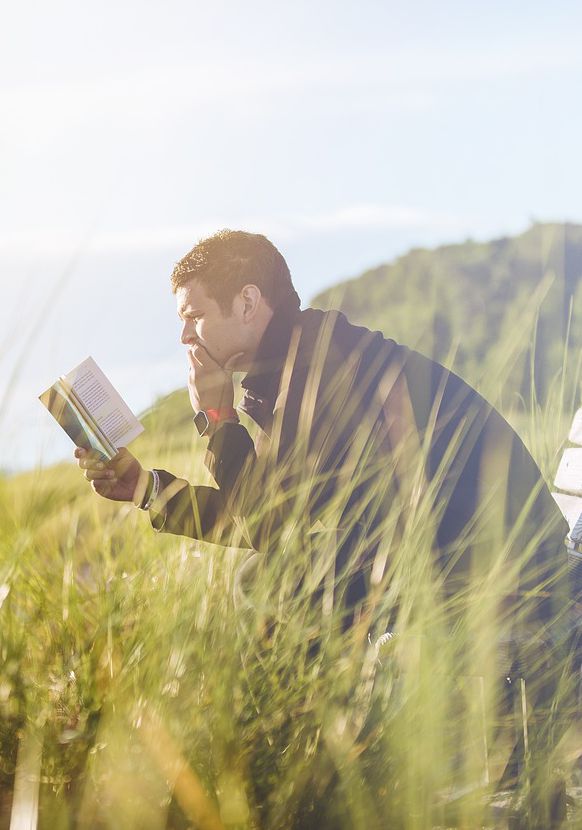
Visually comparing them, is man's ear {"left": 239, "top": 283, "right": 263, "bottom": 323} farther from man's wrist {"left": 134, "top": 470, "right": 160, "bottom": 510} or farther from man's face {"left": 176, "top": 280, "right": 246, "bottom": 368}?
man's wrist {"left": 134, "top": 470, "right": 160, "bottom": 510}

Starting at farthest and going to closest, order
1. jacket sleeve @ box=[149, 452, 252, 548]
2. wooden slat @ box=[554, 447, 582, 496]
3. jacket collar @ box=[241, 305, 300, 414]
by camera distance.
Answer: wooden slat @ box=[554, 447, 582, 496]
jacket collar @ box=[241, 305, 300, 414]
jacket sleeve @ box=[149, 452, 252, 548]

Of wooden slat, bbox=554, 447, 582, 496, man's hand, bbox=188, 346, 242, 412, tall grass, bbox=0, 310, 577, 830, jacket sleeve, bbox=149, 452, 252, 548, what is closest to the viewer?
tall grass, bbox=0, 310, 577, 830

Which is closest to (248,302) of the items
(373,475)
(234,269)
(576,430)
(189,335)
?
(234,269)

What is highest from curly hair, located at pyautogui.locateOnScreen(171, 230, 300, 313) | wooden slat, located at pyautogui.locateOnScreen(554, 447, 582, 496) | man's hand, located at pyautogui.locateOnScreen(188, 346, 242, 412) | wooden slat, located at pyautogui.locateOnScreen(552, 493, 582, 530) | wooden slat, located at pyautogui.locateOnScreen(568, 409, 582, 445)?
curly hair, located at pyautogui.locateOnScreen(171, 230, 300, 313)

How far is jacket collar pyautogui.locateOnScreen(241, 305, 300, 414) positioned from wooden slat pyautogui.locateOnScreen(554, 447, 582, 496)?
1321 millimetres

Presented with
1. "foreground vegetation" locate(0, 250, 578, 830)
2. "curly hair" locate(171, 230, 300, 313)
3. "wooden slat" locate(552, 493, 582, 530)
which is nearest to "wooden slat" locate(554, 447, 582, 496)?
"wooden slat" locate(552, 493, 582, 530)

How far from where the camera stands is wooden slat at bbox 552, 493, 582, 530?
3.62m

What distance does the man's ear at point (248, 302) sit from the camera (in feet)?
10.4

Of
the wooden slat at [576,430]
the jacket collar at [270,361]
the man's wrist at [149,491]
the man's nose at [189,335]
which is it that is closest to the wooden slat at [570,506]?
the wooden slat at [576,430]

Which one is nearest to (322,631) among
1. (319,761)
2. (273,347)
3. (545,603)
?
(319,761)

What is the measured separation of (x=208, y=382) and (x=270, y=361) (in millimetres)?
270

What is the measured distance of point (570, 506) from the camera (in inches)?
146

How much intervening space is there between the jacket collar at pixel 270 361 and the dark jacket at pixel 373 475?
58 mm

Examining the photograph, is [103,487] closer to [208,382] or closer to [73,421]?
[73,421]
